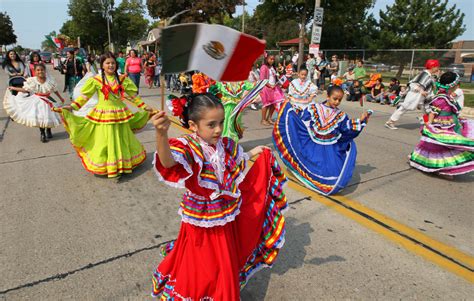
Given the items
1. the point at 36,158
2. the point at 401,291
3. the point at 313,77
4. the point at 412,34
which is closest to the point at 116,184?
the point at 36,158

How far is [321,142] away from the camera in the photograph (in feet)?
15.5

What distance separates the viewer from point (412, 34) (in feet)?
83.8

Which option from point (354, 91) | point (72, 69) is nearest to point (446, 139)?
point (354, 91)

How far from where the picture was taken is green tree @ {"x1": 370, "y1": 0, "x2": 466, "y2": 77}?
24844 mm

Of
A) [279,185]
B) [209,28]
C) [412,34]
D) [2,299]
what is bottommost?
[2,299]

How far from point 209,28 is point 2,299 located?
2.51 metres

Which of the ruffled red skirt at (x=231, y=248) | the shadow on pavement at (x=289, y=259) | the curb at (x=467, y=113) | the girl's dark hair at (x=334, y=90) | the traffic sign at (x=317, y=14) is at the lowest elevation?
the shadow on pavement at (x=289, y=259)

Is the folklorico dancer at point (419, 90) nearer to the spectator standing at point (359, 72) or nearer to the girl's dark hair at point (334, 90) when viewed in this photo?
the girl's dark hair at point (334, 90)

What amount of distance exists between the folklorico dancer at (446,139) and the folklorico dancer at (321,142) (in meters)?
1.67

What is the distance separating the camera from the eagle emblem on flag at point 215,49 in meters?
1.87

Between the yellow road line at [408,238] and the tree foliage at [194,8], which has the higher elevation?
the tree foliage at [194,8]

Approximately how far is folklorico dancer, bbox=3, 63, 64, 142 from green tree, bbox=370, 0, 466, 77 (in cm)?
2437

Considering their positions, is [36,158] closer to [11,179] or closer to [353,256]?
[11,179]

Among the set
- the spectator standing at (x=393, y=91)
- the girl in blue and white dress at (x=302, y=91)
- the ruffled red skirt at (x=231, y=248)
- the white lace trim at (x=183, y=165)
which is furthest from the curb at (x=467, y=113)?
the white lace trim at (x=183, y=165)
